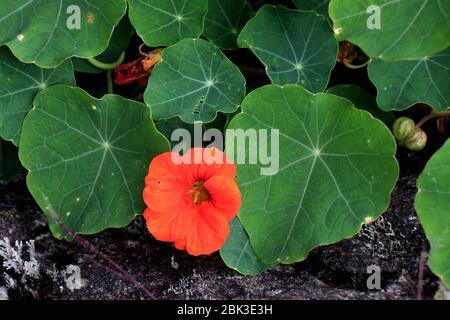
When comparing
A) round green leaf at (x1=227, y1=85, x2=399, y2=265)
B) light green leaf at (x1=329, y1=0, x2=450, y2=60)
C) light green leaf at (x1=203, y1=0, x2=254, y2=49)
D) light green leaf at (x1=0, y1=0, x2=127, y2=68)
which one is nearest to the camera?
light green leaf at (x1=329, y1=0, x2=450, y2=60)

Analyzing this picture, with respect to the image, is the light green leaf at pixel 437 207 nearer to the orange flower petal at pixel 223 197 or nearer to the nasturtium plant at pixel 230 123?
the nasturtium plant at pixel 230 123

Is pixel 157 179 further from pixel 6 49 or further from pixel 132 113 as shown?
pixel 6 49

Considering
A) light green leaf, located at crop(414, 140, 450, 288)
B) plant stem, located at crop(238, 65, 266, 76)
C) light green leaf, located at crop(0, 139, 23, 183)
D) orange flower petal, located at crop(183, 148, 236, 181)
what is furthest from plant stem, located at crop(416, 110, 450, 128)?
light green leaf, located at crop(0, 139, 23, 183)

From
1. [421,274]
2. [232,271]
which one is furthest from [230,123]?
[421,274]

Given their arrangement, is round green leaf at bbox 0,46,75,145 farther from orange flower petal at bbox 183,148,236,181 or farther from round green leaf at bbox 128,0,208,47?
orange flower petal at bbox 183,148,236,181

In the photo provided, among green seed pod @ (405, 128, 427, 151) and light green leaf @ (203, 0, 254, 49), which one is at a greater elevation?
light green leaf @ (203, 0, 254, 49)
